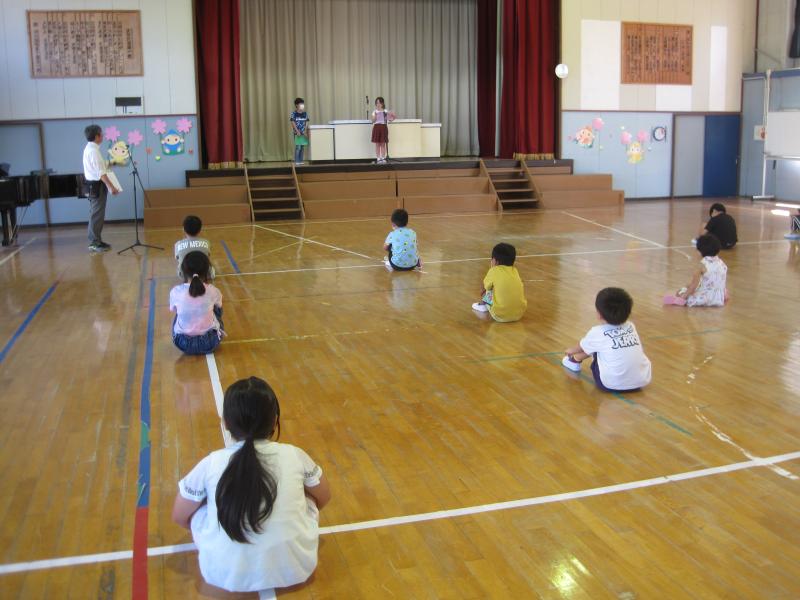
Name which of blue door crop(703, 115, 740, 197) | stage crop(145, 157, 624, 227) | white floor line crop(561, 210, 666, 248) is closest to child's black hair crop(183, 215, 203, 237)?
white floor line crop(561, 210, 666, 248)

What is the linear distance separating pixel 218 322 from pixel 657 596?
3433 mm

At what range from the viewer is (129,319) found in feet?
19.7

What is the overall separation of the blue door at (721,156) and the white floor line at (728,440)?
13.4 metres

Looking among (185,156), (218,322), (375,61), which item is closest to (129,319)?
(218,322)

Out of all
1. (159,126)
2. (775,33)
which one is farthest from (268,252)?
(775,33)

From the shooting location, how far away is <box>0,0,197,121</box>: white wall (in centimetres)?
1230

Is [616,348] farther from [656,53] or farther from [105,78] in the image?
[656,53]

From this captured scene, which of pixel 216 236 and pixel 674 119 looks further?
pixel 674 119

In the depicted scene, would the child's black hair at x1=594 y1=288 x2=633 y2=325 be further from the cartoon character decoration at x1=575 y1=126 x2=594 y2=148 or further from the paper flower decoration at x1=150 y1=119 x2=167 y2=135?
the cartoon character decoration at x1=575 y1=126 x2=594 y2=148

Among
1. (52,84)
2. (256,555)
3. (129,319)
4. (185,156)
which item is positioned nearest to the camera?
(256,555)

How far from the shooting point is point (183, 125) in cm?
1326

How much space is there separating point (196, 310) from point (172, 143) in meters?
9.10

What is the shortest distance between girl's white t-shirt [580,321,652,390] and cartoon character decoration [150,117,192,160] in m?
10.6

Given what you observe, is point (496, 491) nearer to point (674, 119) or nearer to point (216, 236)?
point (216, 236)
